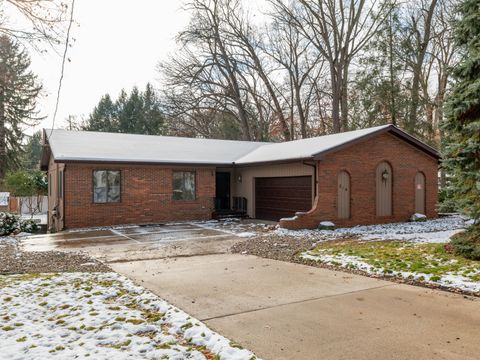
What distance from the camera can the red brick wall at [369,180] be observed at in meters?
15.0

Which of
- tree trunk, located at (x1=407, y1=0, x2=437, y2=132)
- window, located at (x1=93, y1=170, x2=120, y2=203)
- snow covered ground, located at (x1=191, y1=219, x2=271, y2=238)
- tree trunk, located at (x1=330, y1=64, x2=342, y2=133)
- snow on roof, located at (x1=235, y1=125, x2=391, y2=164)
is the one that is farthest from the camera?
tree trunk, located at (x1=330, y1=64, x2=342, y2=133)

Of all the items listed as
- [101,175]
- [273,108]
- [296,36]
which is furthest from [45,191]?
[296,36]

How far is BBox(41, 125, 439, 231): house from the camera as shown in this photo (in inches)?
607

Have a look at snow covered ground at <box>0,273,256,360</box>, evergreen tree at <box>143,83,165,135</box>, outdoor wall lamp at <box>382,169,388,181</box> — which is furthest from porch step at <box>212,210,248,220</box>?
evergreen tree at <box>143,83,165,135</box>

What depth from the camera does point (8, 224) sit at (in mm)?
15016

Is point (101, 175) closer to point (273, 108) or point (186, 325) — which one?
point (186, 325)

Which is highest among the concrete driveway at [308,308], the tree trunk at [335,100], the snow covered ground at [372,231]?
the tree trunk at [335,100]

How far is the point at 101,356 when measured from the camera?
3.75 m

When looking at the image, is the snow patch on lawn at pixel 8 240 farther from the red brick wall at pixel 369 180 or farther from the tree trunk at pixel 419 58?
the tree trunk at pixel 419 58

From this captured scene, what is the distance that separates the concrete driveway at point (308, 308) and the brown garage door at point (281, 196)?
7106 millimetres

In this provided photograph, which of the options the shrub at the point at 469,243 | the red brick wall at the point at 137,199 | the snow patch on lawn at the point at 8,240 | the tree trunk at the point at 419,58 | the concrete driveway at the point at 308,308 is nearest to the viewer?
the concrete driveway at the point at 308,308

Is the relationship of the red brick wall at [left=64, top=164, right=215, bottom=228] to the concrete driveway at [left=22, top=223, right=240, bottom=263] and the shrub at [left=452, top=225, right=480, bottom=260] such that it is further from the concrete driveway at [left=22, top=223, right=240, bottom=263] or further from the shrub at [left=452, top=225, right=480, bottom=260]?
the shrub at [left=452, top=225, right=480, bottom=260]

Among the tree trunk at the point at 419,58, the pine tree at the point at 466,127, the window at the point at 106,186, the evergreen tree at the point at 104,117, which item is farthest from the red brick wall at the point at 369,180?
the evergreen tree at the point at 104,117

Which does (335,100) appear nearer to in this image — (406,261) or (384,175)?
(384,175)
